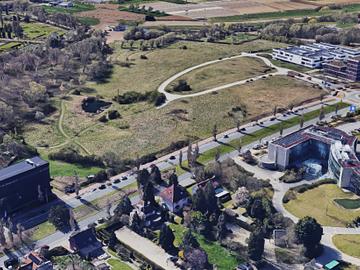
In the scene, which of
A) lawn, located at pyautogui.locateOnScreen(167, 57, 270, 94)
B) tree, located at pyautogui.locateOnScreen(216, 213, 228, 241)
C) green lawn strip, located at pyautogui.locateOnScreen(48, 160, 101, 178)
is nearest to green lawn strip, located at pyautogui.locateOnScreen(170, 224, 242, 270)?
tree, located at pyautogui.locateOnScreen(216, 213, 228, 241)

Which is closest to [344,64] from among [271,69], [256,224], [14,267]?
[271,69]

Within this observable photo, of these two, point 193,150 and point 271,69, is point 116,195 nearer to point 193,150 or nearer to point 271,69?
point 193,150

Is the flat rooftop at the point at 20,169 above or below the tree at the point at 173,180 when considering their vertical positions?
above

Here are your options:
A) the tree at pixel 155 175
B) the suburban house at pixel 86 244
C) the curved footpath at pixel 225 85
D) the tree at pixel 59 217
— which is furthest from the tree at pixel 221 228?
the curved footpath at pixel 225 85

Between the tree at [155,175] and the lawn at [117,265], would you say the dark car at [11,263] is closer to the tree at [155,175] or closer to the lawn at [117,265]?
the lawn at [117,265]

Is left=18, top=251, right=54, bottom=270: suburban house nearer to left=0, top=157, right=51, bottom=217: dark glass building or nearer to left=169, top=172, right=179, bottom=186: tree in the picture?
left=0, top=157, right=51, bottom=217: dark glass building
